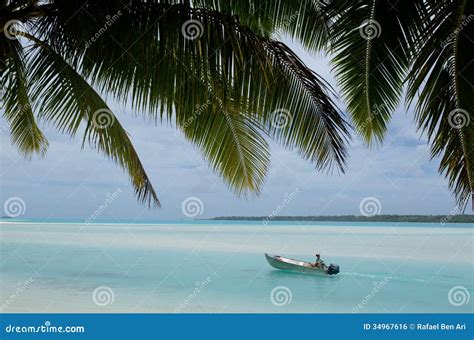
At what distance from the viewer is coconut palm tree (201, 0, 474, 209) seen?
3180 mm

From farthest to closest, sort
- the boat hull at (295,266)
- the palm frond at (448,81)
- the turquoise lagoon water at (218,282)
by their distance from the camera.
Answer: the boat hull at (295,266) < the turquoise lagoon water at (218,282) < the palm frond at (448,81)

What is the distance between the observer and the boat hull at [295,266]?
2072 cm

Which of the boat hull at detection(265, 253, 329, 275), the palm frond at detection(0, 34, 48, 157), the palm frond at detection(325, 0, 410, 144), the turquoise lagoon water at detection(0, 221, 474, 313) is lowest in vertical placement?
the turquoise lagoon water at detection(0, 221, 474, 313)

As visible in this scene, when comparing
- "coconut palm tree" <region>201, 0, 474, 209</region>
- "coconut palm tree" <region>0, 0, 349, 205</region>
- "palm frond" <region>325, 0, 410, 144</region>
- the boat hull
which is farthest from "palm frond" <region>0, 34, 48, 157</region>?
the boat hull

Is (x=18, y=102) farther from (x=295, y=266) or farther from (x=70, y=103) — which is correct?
(x=295, y=266)

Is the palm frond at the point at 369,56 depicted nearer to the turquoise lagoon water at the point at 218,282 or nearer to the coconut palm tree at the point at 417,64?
the coconut palm tree at the point at 417,64

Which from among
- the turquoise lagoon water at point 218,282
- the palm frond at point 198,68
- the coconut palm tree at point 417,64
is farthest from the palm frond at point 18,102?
the turquoise lagoon water at point 218,282

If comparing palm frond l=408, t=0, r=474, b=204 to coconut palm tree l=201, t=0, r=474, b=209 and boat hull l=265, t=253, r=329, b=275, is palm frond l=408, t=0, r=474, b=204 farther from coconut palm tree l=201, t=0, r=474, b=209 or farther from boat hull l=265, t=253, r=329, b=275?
boat hull l=265, t=253, r=329, b=275

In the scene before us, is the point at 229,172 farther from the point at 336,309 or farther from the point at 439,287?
the point at 439,287

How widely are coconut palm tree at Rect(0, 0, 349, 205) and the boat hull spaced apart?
1716 cm

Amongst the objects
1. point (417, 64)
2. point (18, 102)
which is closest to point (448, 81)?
point (417, 64)

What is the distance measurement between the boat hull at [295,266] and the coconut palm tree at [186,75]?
676 inches

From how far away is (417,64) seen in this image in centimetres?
325

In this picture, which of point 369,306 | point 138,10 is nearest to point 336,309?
point 369,306
